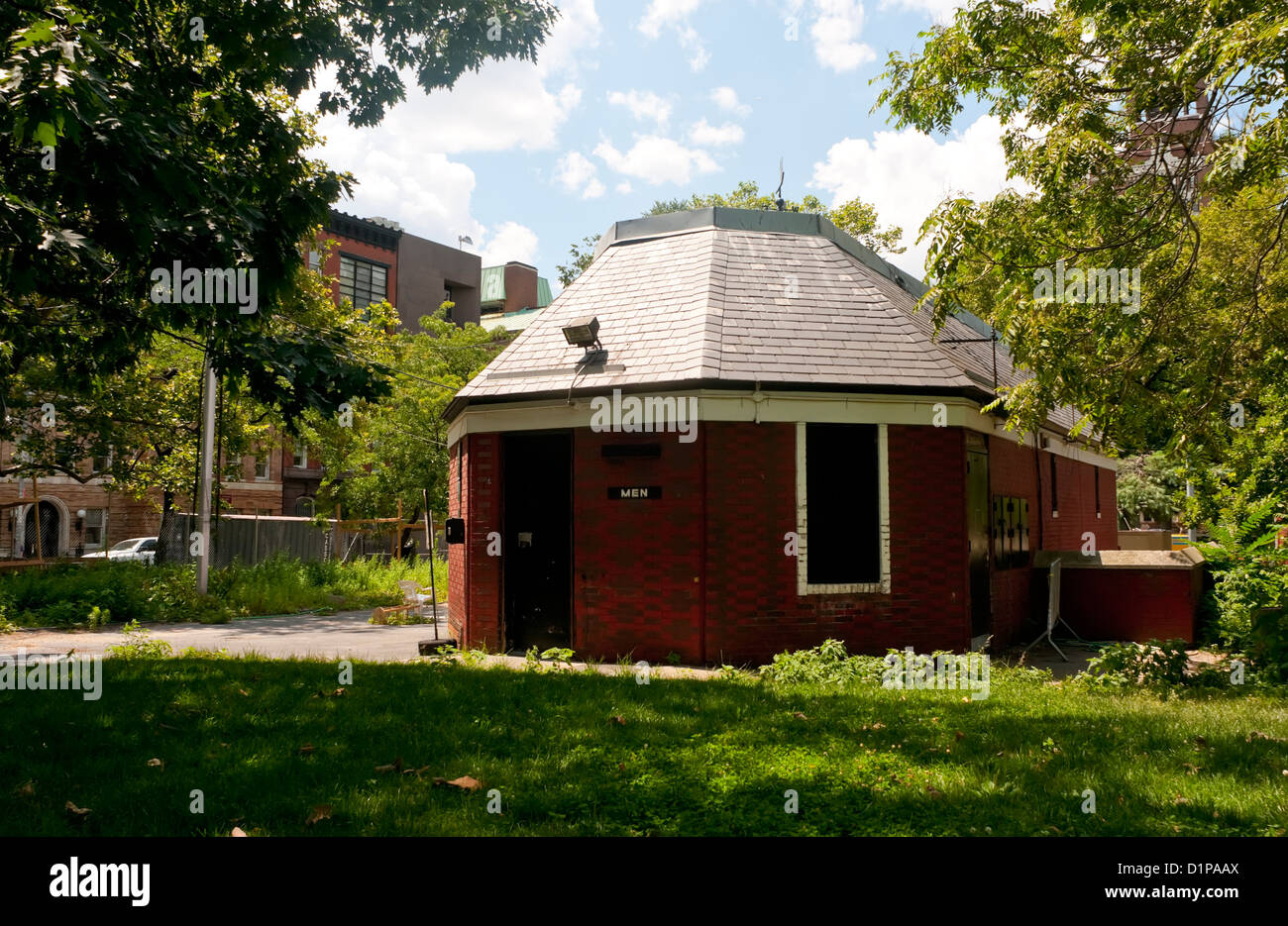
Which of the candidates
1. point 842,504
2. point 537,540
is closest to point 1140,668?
point 842,504

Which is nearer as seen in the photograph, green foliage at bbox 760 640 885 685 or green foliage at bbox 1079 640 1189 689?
green foliage at bbox 1079 640 1189 689

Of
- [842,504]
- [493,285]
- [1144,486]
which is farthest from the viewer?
[493,285]

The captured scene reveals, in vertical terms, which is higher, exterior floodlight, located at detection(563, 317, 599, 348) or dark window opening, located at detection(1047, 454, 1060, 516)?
exterior floodlight, located at detection(563, 317, 599, 348)

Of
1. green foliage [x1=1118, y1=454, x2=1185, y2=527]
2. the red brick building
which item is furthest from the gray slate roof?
green foliage [x1=1118, y1=454, x2=1185, y2=527]

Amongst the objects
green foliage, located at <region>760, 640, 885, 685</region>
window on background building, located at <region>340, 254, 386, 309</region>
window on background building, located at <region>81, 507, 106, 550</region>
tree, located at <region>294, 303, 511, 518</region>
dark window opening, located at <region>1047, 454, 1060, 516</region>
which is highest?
window on background building, located at <region>340, 254, 386, 309</region>

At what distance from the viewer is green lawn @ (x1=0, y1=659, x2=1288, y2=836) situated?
460 cm

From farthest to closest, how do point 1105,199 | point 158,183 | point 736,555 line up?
1. point 736,555
2. point 1105,199
3. point 158,183

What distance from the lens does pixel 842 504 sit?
1141cm

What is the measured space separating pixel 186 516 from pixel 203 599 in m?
4.90

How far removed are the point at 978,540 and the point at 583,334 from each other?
6.55 metres

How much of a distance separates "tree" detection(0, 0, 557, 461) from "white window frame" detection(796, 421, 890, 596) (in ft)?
18.1

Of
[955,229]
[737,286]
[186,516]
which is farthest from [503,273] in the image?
[955,229]

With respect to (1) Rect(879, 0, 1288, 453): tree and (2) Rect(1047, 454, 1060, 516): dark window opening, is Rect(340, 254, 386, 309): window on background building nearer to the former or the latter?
(2) Rect(1047, 454, 1060, 516): dark window opening

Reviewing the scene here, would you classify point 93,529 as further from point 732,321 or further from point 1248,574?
point 1248,574
